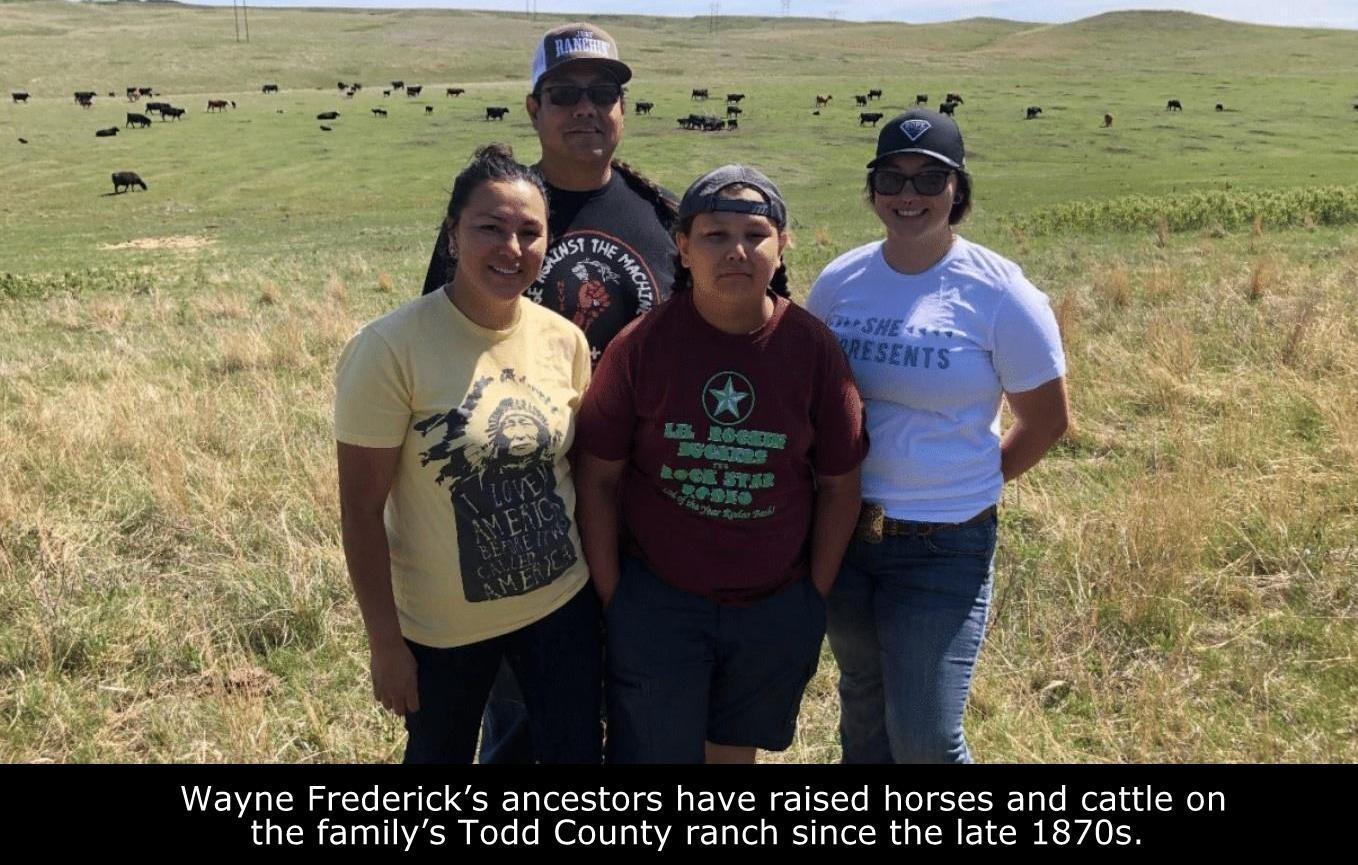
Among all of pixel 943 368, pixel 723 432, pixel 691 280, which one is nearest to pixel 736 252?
pixel 691 280

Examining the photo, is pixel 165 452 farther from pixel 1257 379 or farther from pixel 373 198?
pixel 373 198

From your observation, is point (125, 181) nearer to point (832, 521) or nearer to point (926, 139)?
point (926, 139)

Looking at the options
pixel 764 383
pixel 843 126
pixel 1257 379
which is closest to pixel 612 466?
pixel 764 383

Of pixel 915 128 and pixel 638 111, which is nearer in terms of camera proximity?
pixel 915 128

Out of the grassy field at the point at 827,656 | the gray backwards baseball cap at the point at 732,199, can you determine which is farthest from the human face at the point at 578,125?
the grassy field at the point at 827,656

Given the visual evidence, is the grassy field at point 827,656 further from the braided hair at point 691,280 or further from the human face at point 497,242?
the human face at point 497,242

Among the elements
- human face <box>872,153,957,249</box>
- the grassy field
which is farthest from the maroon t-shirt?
the grassy field

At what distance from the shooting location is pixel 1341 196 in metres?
19.4

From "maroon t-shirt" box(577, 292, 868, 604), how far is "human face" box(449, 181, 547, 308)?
0.34m

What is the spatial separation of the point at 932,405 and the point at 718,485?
70 cm

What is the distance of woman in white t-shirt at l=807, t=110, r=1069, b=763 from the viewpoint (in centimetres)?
285

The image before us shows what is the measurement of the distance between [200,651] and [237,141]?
46269 millimetres

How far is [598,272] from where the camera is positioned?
10.6 ft

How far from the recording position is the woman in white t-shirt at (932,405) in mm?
2848
